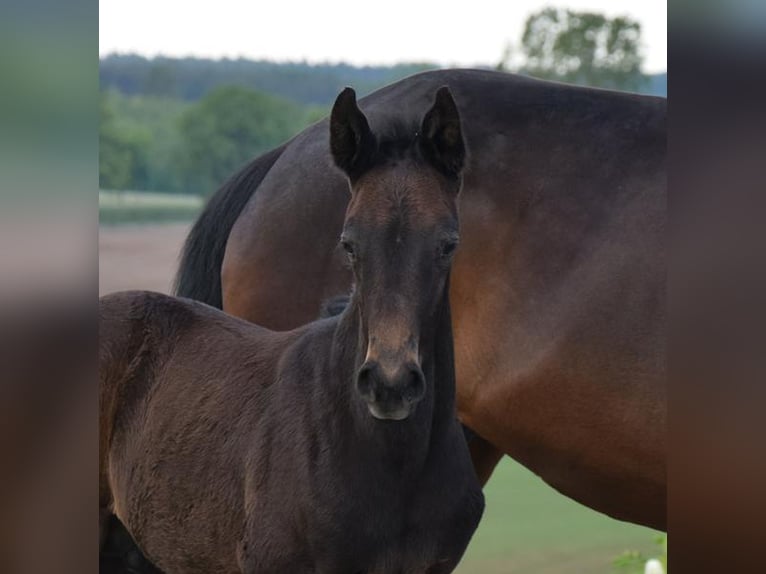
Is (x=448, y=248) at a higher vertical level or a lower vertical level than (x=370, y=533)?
higher

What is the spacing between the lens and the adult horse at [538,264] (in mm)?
2445

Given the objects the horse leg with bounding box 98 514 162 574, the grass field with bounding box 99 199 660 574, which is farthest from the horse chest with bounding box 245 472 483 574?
the grass field with bounding box 99 199 660 574

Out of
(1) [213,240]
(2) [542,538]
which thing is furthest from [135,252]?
(2) [542,538]

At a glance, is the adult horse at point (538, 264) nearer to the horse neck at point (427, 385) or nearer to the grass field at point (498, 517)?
the horse neck at point (427, 385)

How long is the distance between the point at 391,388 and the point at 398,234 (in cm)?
24

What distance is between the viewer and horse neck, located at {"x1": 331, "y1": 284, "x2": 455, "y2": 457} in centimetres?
171

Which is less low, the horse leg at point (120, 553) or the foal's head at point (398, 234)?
the foal's head at point (398, 234)

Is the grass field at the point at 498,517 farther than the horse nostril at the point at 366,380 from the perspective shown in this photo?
Yes

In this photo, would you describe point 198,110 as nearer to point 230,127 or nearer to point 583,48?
point 230,127

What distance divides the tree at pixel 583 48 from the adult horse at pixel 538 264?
10.1 ft

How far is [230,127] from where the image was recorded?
4980mm

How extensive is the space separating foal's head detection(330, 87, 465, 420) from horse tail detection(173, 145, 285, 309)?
1.12 metres

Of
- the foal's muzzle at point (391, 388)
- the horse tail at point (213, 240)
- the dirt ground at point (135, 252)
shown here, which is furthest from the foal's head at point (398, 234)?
the dirt ground at point (135, 252)

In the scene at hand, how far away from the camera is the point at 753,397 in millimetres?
987
